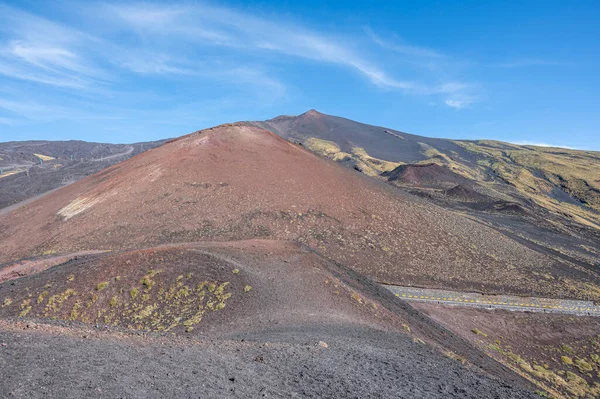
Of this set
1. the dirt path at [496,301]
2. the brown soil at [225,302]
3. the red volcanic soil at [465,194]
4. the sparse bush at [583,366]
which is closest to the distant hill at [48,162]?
the brown soil at [225,302]

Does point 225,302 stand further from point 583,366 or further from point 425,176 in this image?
point 425,176

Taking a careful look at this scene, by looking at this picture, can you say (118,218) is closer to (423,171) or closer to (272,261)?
(272,261)

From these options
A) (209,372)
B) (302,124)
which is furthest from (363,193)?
(302,124)

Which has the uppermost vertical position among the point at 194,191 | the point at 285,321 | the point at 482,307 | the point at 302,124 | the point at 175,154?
the point at 302,124

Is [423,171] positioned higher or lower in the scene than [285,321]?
higher

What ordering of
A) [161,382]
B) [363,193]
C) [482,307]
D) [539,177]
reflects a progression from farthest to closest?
[539,177]
[363,193]
[482,307]
[161,382]

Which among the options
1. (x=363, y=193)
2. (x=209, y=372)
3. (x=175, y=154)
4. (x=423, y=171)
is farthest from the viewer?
(x=423, y=171)
